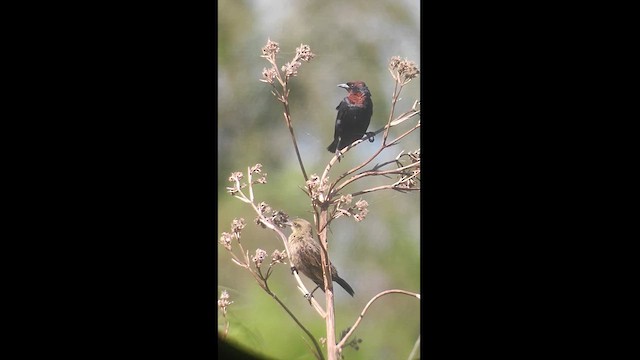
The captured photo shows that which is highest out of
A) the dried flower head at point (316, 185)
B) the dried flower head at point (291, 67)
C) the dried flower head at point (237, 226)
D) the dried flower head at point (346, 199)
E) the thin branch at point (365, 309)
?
the dried flower head at point (291, 67)

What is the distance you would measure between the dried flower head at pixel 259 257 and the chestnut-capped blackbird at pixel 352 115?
0.48 m

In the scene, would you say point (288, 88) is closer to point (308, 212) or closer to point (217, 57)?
point (217, 57)

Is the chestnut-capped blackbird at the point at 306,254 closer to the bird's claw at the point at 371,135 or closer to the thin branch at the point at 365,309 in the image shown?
the thin branch at the point at 365,309

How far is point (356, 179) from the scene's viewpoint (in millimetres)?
2391

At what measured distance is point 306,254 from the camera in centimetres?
238

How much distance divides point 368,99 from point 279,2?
0.51m

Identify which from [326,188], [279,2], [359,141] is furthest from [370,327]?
[279,2]

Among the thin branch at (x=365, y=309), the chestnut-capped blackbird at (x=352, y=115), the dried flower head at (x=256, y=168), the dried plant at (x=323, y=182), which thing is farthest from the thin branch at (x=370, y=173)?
the thin branch at (x=365, y=309)

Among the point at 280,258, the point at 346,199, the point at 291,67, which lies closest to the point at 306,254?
the point at 280,258

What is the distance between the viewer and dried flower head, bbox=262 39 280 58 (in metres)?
2.38

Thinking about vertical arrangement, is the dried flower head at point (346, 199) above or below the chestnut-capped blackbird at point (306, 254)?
above

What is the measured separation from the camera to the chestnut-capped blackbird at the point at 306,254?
2377 millimetres

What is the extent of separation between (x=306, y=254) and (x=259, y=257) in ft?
0.60

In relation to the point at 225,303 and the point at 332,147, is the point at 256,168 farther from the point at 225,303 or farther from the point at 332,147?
the point at 225,303
